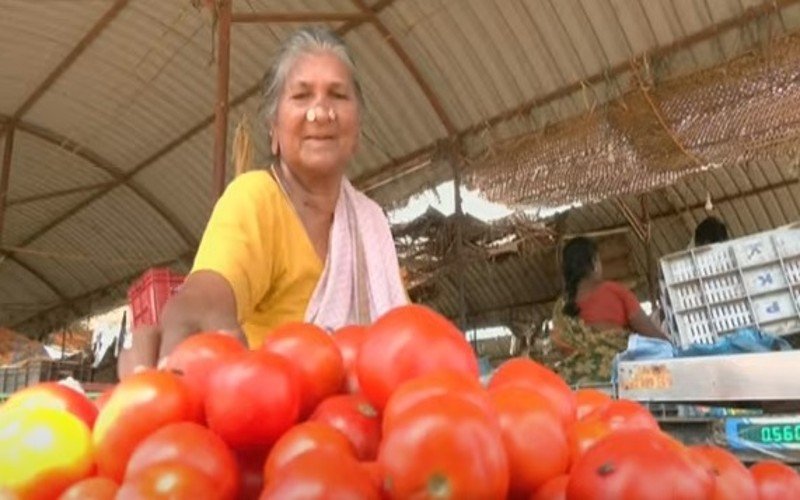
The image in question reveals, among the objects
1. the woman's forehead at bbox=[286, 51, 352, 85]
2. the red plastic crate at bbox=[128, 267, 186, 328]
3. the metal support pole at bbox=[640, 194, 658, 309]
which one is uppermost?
the metal support pole at bbox=[640, 194, 658, 309]

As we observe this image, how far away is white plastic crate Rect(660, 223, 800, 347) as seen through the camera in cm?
293

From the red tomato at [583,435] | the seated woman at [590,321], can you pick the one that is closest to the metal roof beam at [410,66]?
the seated woman at [590,321]

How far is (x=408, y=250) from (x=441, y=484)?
26.4 feet

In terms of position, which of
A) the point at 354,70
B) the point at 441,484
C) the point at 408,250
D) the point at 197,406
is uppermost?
the point at 408,250

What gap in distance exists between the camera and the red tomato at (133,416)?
0.77 meters

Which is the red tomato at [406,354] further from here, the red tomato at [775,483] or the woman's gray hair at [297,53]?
the woman's gray hair at [297,53]

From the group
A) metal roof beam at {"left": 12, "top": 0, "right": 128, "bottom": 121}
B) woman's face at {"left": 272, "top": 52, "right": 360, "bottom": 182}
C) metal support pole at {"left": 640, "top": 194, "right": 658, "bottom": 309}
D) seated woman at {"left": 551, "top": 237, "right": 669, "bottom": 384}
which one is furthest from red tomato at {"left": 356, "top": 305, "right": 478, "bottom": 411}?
metal support pole at {"left": 640, "top": 194, "right": 658, "bottom": 309}

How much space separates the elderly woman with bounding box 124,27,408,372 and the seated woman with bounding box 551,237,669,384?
3.02 m

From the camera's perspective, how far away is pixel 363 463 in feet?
2.35

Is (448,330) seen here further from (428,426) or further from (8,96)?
(8,96)

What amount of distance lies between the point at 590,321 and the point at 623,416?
160 inches

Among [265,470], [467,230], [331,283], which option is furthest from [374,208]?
[467,230]

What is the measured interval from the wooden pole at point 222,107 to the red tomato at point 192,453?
155 inches

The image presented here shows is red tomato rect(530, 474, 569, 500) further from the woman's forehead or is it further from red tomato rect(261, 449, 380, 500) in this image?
the woman's forehead
